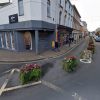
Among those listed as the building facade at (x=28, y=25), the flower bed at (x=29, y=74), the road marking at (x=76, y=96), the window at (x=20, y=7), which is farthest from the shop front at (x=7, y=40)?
the road marking at (x=76, y=96)

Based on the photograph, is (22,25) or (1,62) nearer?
(1,62)

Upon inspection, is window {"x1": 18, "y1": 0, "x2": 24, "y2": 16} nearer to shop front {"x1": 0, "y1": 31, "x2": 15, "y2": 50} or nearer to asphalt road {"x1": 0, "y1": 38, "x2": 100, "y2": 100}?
shop front {"x1": 0, "y1": 31, "x2": 15, "y2": 50}

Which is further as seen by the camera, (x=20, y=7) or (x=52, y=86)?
(x=20, y=7)

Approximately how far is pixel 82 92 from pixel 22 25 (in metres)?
11.5

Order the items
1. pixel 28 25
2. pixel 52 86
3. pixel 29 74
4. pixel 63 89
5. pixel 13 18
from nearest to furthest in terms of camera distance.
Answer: pixel 63 89, pixel 52 86, pixel 29 74, pixel 28 25, pixel 13 18

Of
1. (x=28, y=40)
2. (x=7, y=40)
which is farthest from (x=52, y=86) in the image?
(x=7, y=40)

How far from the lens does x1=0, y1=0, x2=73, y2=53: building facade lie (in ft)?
46.9

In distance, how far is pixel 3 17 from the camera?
62.1 feet

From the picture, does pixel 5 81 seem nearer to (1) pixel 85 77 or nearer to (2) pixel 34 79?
(2) pixel 34 79

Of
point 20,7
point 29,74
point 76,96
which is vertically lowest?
point 76,96

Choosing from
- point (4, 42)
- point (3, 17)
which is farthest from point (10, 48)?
point (3, 17)

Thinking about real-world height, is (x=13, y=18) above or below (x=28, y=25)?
above

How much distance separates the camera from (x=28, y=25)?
14.4m

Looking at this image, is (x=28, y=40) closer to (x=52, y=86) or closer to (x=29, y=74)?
(x=29, y=74)
